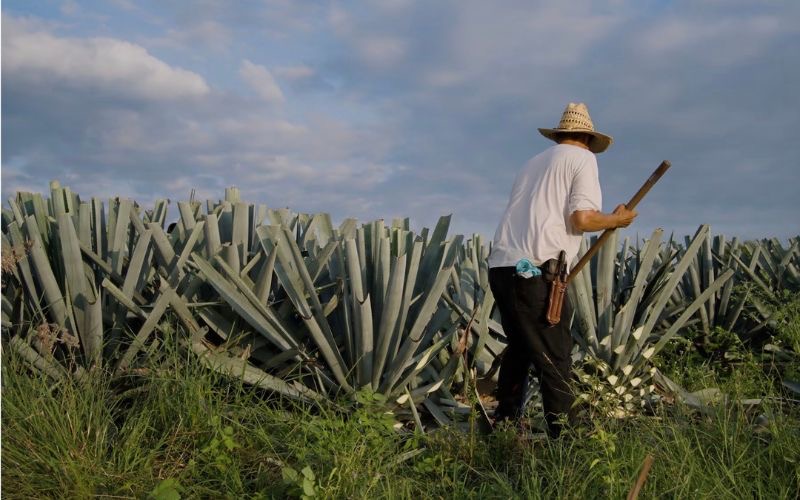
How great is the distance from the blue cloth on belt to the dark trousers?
0.03 m

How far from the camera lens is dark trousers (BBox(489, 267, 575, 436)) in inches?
169

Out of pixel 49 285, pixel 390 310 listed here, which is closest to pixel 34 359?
pixel 49 285

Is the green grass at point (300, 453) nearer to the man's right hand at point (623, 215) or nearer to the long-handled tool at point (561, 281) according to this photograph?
the long-handled tool at point (561, 281)

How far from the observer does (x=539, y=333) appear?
4.32 meters

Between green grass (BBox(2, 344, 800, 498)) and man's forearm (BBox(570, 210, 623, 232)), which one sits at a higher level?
man's forearm (BBox(570, 210, 623, 232))

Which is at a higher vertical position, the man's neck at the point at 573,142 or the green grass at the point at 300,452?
the man's neck at the point at 573,142

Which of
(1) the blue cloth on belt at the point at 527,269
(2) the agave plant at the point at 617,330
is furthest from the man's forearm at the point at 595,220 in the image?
(2) the agave plant at the point at 617,330

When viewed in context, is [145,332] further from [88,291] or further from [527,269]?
[527,269]

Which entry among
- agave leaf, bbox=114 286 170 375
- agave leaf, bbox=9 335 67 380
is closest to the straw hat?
agave leaf, bbox=114 286 170 375

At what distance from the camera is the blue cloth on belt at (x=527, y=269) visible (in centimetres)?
425

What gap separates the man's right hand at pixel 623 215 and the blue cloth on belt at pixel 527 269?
47 centimetres

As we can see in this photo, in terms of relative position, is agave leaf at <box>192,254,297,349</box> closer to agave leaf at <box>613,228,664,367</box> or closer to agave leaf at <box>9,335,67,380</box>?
agave leaf at <box>9,335,67,380</box>

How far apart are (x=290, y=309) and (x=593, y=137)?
1.93 m

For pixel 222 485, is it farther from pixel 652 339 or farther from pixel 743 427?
pixel 652 339
